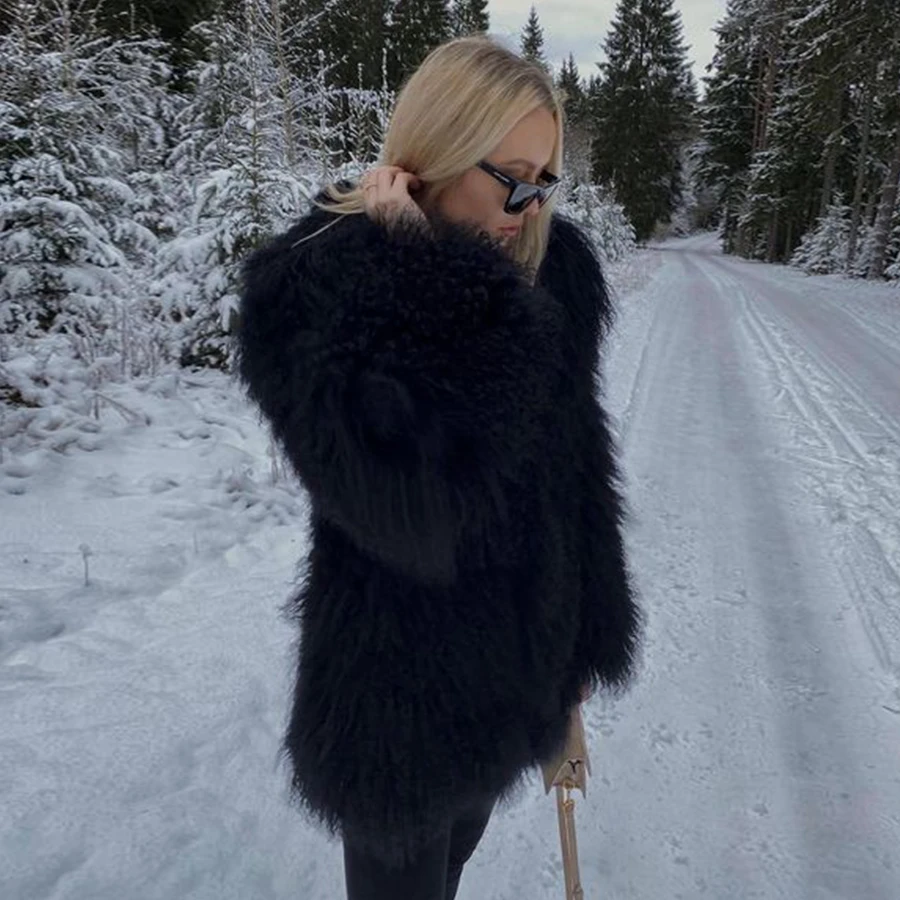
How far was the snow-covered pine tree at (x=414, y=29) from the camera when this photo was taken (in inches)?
1135

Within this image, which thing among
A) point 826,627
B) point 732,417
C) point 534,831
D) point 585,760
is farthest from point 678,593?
point 732,417

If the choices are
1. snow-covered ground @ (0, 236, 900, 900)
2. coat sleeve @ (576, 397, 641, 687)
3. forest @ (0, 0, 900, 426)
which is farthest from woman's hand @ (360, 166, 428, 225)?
snow-covered ground @ (0, 236, 900, 900)

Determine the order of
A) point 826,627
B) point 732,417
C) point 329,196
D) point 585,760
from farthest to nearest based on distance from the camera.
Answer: point 732,417, point 826,627, point 585,760, point 329,196

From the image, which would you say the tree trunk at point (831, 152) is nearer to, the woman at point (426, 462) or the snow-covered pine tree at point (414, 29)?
the snow-covered pine tree at point (414, 29)

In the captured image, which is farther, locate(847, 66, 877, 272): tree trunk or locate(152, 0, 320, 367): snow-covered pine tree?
locate(847, 66, 877, 272): tree trunk

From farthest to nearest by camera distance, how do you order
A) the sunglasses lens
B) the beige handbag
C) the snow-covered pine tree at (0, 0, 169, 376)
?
1. the snow-covered pine tree at (0, 0, 169, 376)
2. the beige handbag
3. the sunglasses lens

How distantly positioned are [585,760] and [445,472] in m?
0.99

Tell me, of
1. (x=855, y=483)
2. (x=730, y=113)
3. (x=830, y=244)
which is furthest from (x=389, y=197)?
(x=730, y=113)

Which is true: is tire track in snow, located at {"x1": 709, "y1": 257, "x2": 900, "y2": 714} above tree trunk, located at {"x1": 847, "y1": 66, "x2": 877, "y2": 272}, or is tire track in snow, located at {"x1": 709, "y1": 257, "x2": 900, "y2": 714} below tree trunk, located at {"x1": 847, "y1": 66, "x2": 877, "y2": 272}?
below

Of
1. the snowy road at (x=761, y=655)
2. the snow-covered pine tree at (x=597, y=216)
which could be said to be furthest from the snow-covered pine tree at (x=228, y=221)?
the snow-covered pine tree at (x=597, y=216)

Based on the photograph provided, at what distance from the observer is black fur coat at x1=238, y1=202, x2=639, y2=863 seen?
37.2 inches

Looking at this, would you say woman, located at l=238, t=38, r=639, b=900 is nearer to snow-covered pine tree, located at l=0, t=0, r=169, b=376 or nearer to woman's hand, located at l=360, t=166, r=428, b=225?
woman's hand, located at l=360, t=166, r=428, b=225

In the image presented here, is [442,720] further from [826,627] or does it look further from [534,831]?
[826,627]

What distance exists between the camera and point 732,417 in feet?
20.3
